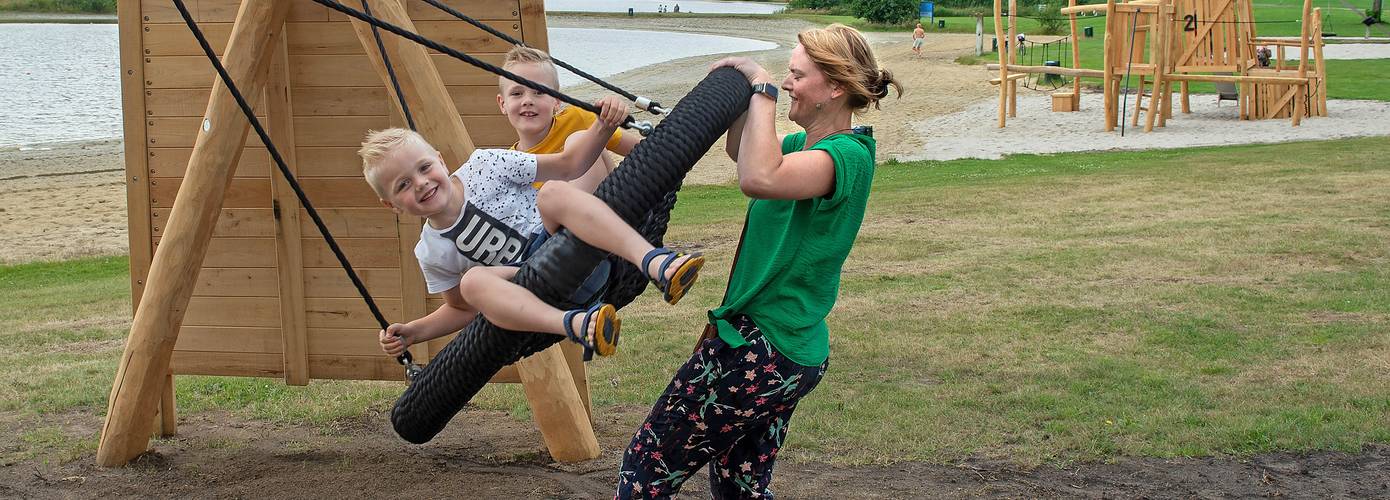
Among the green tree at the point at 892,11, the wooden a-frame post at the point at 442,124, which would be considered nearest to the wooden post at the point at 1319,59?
the wooden a-frame post at the point at 442,124

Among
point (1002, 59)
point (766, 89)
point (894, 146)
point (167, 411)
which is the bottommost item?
point (167, 411)

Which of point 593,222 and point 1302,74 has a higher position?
point 1302,74

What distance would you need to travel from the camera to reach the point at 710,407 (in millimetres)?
3125

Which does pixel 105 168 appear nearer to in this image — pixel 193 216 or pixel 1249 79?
pixel 193 216

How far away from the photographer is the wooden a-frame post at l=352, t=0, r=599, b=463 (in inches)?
199

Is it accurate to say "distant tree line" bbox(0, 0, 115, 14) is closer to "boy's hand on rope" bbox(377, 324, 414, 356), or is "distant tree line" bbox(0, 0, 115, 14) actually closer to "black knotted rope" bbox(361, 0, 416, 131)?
"black knotted rope" bbox(361, 0, 416, 131)

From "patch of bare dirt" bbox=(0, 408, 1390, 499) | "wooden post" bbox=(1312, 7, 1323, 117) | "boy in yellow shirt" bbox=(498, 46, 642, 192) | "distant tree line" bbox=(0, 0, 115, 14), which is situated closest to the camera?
"boy in yellow shirt" bbox=(498, 46, 642, 192)

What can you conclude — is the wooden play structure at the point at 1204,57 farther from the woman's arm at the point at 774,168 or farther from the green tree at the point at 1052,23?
the green tree at the point at 1052,23

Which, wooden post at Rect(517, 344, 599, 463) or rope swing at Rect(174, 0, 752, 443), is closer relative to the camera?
rope swing at Rect(174, 0, 752, 443)

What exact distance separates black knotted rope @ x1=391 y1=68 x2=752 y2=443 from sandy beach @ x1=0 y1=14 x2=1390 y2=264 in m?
8.37

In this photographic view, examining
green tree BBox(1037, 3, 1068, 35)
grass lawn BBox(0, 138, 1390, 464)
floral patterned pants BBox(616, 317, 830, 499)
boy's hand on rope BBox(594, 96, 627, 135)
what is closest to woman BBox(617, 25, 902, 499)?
floral patterned pants BBox(616, 317, 830, 499)

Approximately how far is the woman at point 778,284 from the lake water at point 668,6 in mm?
93544

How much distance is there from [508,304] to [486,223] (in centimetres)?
49

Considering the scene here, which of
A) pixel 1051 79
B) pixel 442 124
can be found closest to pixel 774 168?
pixel 442 124
